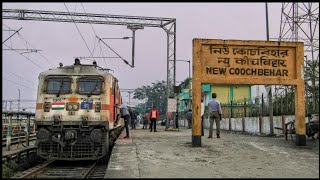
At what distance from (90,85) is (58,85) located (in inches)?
41.0

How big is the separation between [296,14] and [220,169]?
18.5m

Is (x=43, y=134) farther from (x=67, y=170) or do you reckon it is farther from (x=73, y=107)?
(x=67, y=170)

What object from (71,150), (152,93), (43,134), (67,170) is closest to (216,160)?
(67,170)

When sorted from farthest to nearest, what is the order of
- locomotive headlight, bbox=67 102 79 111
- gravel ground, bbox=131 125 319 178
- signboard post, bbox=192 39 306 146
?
1. locomotive headlight, bbox=67 102 79 111
2. signboard post, bbox=192 39 306 146
3. gravel ground, bbox=131 125 319 178

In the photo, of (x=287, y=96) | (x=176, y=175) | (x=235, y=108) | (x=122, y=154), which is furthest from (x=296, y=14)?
(x=176, y=175)

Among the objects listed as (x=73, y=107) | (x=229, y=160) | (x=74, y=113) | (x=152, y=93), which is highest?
(x=152, y=93)

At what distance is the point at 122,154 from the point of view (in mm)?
10273

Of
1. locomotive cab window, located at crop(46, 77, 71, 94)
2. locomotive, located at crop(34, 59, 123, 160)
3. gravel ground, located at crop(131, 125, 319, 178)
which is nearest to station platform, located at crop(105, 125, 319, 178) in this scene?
gravel ground, located at crop(131, 125, 319, 178)

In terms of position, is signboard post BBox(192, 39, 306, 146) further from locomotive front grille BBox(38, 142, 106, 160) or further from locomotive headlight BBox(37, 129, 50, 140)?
locomotive headlight BBox(37, 129, 50, 140)

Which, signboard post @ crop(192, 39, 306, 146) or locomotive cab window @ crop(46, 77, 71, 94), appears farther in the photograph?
locomotive cab window @ crop(46, 77, 71, 94)

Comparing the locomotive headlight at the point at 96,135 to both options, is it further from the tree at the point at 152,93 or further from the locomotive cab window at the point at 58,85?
the tree at the point at 152,93

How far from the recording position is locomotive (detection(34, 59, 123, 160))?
1205 cm

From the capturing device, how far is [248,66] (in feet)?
38.9

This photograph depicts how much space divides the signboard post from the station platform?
2.99 ft
